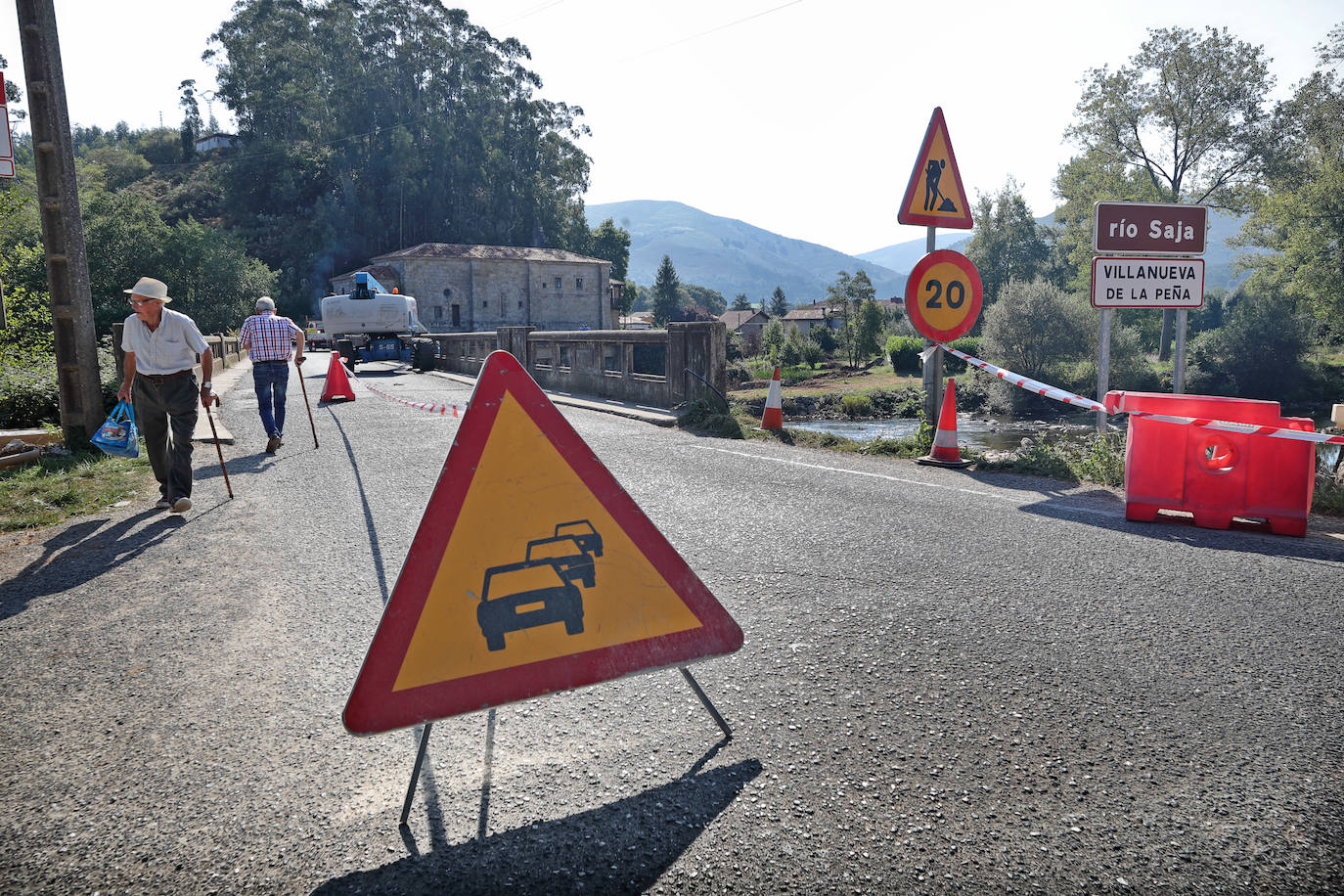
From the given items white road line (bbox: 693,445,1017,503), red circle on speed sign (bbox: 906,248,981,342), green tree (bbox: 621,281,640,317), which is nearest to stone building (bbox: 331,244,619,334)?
green tree (bbox: 621,281,640,317)

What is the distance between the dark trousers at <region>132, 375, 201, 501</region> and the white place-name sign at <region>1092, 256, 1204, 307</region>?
8467 mm

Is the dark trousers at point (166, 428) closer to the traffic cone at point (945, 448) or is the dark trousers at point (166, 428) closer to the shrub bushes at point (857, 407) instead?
the traffic cone at point (945, 448)

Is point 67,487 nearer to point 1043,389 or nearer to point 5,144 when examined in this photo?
point 5,144

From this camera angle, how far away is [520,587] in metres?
2.55

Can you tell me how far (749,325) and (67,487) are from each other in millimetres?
121381

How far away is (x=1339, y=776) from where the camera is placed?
2502 millimetres

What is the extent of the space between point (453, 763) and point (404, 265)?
7525cm

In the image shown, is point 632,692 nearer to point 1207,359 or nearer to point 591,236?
point 1207,359

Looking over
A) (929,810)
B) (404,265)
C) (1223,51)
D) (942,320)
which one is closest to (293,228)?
(404,265)

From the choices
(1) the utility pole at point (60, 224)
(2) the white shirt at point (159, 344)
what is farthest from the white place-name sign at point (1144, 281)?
(1) the utility pole at point (60, 224)

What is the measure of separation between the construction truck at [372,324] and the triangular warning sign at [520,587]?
30249 millimetres

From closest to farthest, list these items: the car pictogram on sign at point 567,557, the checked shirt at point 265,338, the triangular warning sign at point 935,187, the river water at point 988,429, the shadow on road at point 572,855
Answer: the shadow on road at point 572,855, the car pictogram on sign at point 567,557, the triangular warning sign at point 935,187, the checked shirt at point 265,338, the river water at point 988,429

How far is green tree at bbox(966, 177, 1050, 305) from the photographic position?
8631 centimetres

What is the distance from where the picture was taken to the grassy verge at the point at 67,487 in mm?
6270
